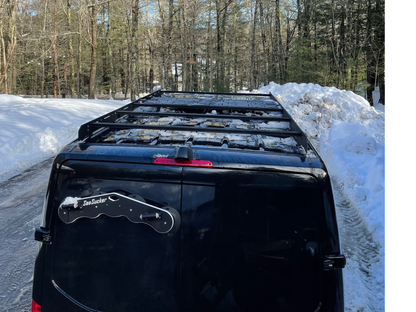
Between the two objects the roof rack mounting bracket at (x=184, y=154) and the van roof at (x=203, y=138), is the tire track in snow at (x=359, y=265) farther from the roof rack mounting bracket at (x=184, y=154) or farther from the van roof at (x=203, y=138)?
the roof rack mounting bracket at (x=184, y=154)

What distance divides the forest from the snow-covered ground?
10.8 meters

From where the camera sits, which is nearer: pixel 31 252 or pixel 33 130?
pixel 31 252

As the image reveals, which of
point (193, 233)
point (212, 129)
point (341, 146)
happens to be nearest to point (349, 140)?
point (341, 146)

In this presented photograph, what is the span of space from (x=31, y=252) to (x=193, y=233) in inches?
155

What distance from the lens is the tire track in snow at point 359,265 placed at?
3628 millimetres

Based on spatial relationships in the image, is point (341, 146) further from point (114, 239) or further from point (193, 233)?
point (114, 239)

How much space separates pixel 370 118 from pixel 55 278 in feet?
41.1

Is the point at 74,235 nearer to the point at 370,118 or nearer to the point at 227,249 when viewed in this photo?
the point at 227,249

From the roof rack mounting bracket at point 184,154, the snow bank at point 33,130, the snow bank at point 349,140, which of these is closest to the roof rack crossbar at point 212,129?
the roof rack mounting bracket at point 184,154

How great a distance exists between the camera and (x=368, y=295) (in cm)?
374

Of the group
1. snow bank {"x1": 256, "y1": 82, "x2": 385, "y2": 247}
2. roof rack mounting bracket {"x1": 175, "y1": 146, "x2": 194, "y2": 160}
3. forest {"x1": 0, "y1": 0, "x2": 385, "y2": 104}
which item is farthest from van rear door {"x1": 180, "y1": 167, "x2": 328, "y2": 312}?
forest {"x1": 0, "y1": 0, "x2": 385, "y2": 104}

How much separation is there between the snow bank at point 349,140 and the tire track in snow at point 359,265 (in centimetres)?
16

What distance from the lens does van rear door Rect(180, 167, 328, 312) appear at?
1.67 meters

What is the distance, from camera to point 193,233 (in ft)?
5.58
